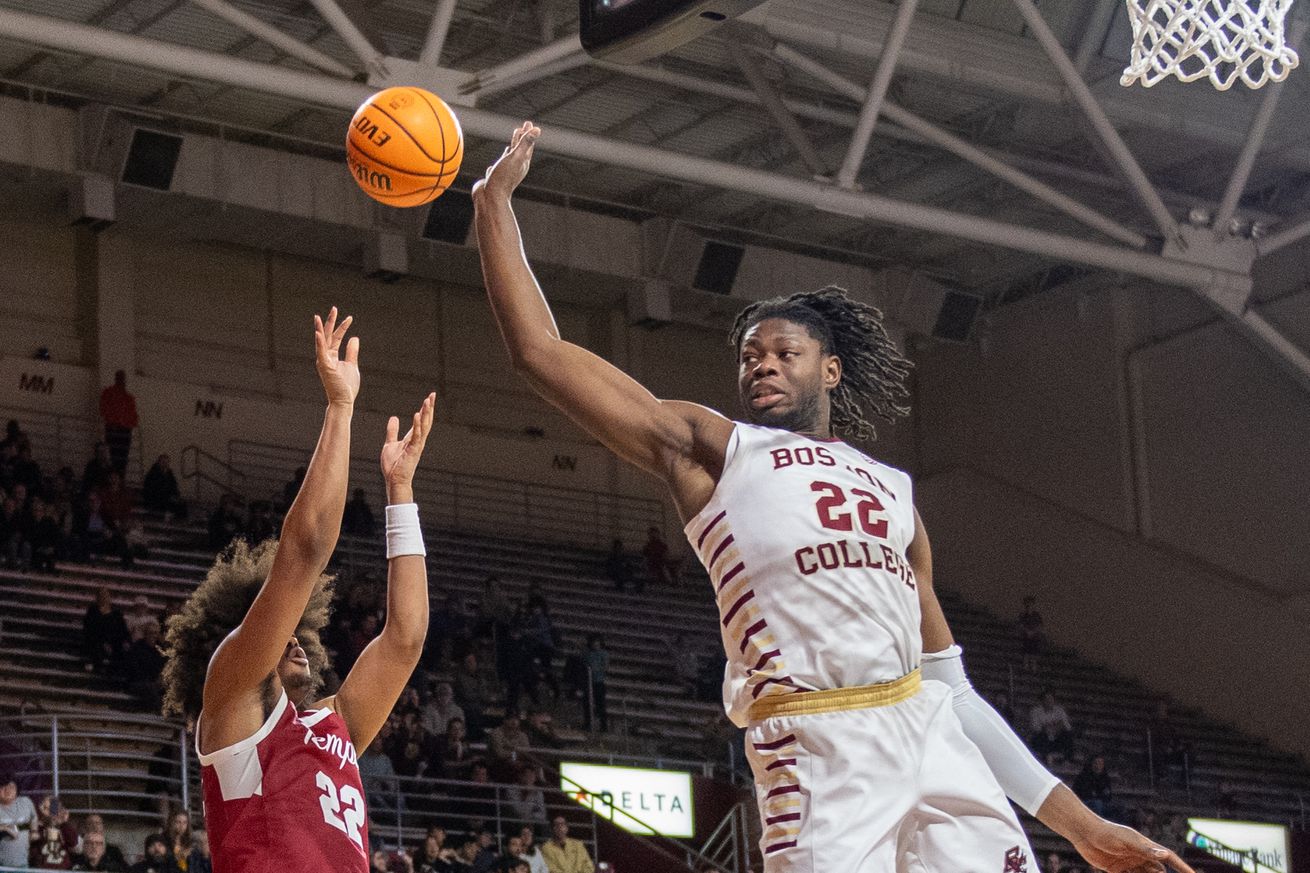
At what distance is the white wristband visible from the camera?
4977mm

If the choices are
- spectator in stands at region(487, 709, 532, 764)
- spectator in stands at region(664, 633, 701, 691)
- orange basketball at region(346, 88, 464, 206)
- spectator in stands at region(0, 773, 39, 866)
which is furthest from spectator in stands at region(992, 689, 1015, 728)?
orange basketball at region(346, 88, 464, 206)

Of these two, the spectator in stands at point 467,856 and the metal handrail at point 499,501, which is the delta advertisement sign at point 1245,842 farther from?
the spectator in stands at point 467,856

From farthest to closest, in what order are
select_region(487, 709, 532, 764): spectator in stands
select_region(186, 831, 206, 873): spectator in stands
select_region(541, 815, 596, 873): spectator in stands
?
select_region(487, 709, 532, 764): spectator in stands < select_region(541, 815, 596, 873): spectator in stands < select_region(186, 831, 206, 873): spectator in stands

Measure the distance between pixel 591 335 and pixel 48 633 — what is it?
33.3 ft

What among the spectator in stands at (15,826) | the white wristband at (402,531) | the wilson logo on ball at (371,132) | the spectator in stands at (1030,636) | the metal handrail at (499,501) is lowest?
the spectator in stands at (15,826)

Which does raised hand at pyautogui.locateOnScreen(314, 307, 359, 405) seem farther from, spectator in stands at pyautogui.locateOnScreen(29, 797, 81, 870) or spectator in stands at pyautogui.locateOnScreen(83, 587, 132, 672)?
spectator in stands at pyautogui.locateOnScreen(83, 587, 132, 672)

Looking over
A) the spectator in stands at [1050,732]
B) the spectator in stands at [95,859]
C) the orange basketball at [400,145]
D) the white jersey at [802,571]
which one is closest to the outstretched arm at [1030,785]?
the white jersey at [802,571]

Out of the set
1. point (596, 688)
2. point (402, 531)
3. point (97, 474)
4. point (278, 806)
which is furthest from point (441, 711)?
point (278, 806)

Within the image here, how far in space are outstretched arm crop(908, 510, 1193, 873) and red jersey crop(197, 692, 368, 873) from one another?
1.35 m

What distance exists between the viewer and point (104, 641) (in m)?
17.1

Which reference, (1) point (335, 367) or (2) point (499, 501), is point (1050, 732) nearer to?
(2) point (499, 501)

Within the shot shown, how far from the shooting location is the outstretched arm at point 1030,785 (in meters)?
4.24

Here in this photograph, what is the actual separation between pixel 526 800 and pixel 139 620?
4.06 meters

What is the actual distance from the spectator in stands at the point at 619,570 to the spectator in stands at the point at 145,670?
25.3ft
